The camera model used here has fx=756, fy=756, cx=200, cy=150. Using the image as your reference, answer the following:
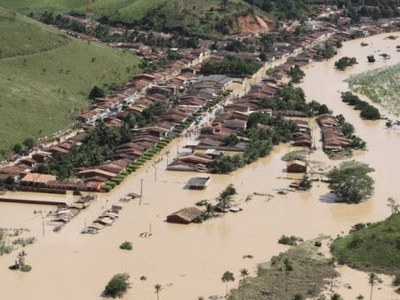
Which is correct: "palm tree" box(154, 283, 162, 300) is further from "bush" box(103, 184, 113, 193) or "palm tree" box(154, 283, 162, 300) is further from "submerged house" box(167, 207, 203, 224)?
"bush" box(103, 184, 113, 193)

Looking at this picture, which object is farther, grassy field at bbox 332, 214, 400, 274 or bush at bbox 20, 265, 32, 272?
bush at bbox 20, 265, 32, 272

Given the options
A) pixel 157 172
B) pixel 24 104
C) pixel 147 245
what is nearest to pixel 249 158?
pixel 157 172

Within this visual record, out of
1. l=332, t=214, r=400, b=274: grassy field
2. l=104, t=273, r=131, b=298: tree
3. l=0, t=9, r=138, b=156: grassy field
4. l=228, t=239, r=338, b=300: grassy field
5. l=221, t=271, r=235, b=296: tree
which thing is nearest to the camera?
l=228, t=239, r=338, b=300: grassy field

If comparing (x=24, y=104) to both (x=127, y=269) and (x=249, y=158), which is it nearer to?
(x=249, y=158)

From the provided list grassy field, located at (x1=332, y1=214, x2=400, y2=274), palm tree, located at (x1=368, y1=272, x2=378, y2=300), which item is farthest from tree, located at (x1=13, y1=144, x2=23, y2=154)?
palm tree, located at (x1=368, y1=272, x2=378, y2=300)

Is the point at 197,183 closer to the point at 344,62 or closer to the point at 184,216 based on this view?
the point at 184,216

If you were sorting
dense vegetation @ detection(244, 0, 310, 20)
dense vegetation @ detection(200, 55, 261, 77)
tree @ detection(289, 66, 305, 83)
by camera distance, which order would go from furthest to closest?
dense vegetation @ detection(244, 0, 310, 20) → dense vegetation @ detection(200, 55, 261, 77) → tree @ detection(289, 66, 305, 83)

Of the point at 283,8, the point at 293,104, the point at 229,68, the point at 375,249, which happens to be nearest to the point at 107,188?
the point at 375,249
